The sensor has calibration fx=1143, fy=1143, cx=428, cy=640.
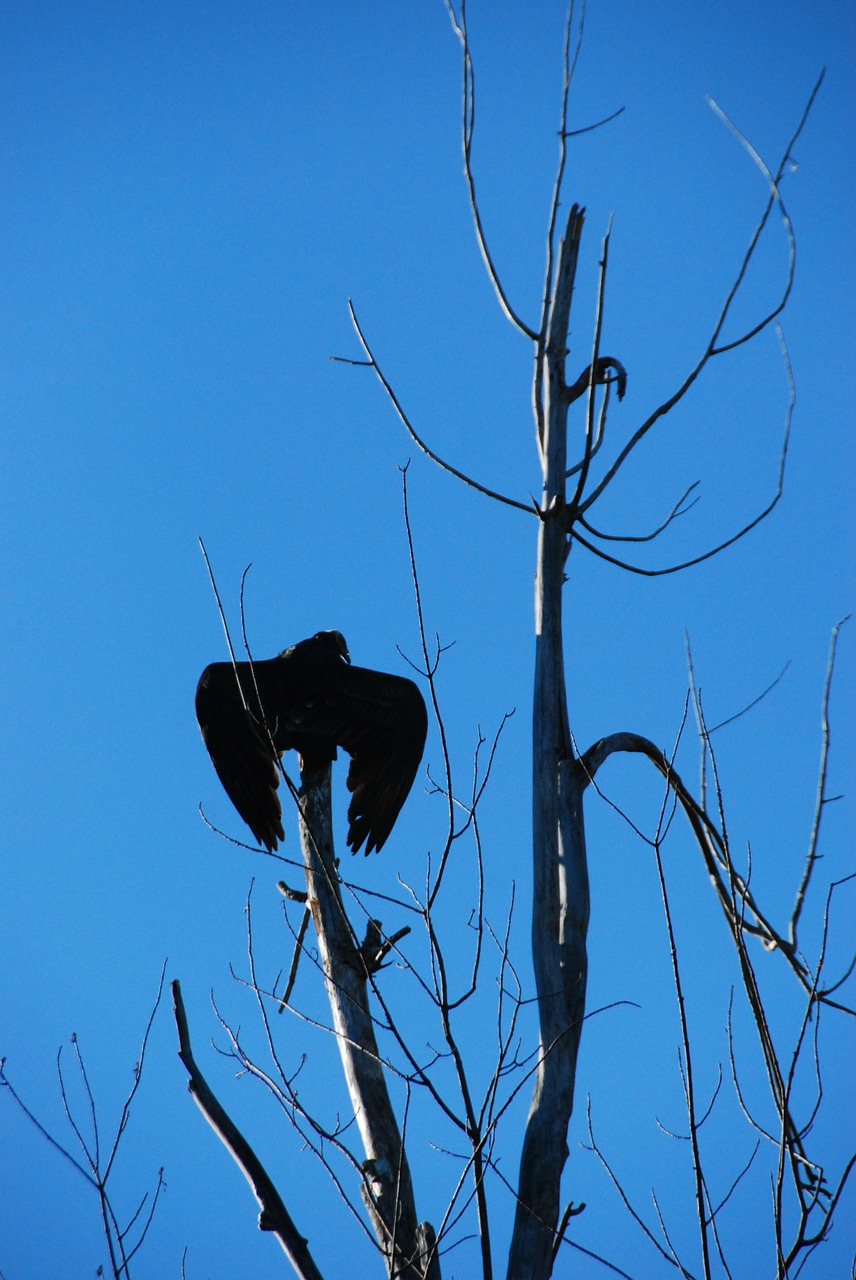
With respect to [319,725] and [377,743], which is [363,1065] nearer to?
[319,725]

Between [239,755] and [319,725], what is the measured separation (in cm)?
36

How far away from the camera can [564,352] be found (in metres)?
2.75

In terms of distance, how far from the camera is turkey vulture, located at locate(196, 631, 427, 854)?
3.67 m

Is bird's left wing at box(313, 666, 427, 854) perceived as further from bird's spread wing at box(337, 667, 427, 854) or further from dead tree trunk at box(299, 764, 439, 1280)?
dead tree trunk at box(299, 764, 439, 1280)

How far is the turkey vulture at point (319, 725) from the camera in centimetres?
367

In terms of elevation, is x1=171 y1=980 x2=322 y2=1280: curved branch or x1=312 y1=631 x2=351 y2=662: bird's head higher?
x1=312 y1=631 x2=351 y2=662: bird's head

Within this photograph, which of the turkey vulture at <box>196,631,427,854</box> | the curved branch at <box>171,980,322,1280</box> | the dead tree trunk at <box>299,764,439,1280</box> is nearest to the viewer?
the curved branch at <box>171,980,322,1280</box>

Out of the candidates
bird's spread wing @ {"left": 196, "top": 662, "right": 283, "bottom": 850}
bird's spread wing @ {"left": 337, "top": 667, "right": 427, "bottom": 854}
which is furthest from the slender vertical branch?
bird's spread wing @ {"left": 196, "top": 662, "right": 283, "bottom": 850}

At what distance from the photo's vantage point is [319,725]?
3594 mm

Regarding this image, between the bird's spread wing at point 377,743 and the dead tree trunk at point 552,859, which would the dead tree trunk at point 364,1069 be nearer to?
the dead tree trunk at point 552,859

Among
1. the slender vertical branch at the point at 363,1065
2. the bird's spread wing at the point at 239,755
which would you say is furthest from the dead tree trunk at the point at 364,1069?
the bird's spread wing at the point at 239,755

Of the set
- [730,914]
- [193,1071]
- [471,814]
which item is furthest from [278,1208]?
[730,914]

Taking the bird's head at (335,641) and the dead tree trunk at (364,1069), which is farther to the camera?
the bird's head at (335,641)

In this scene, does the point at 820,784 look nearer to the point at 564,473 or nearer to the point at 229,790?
the point at 564,473
